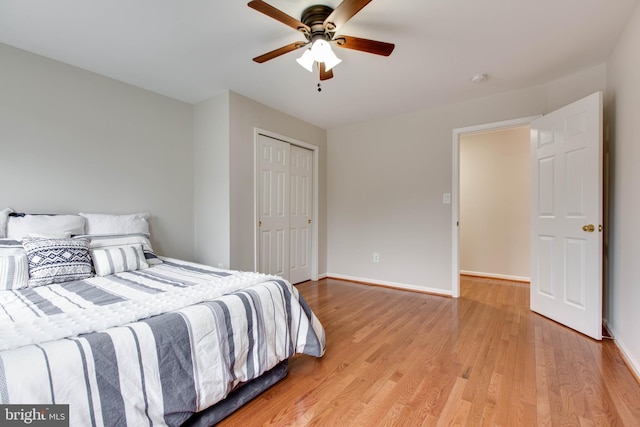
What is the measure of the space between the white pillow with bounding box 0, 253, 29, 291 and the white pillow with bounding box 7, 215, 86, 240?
0.28 m

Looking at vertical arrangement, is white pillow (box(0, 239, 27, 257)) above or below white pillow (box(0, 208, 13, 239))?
below

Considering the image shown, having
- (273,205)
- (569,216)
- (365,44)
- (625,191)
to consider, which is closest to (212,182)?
(273,205)

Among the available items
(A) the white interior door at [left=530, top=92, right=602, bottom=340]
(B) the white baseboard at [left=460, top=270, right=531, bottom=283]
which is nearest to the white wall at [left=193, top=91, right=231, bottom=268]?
(A) the white interior door at [left=530, top=92, right=602, bottom=340]

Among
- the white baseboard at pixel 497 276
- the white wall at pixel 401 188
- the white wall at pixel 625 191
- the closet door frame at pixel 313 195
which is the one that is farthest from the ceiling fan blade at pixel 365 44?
the white baseboard at pixel 497 276

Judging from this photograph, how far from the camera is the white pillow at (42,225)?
6.77 feet

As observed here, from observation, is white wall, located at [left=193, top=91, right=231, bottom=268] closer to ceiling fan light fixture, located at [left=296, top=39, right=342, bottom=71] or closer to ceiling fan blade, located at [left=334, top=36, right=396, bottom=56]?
ceiling fan light fixture, located at [left=296, top=39, right=342, bottom=71]

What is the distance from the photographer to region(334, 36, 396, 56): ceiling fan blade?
1843mm

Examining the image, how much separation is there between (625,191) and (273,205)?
3221 mm

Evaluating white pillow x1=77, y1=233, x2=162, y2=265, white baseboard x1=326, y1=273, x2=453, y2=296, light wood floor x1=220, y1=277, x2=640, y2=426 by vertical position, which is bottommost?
light wood floor x1=220, y1=277, x2=640, y2=426

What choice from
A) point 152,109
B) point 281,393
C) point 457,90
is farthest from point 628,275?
point 152,109

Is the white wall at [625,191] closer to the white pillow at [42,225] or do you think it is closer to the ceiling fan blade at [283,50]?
the ceiling fan blade at [283,50]

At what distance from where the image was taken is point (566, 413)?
1.45m

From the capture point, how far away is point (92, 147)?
2.65m

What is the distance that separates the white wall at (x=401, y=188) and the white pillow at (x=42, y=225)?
309cm
